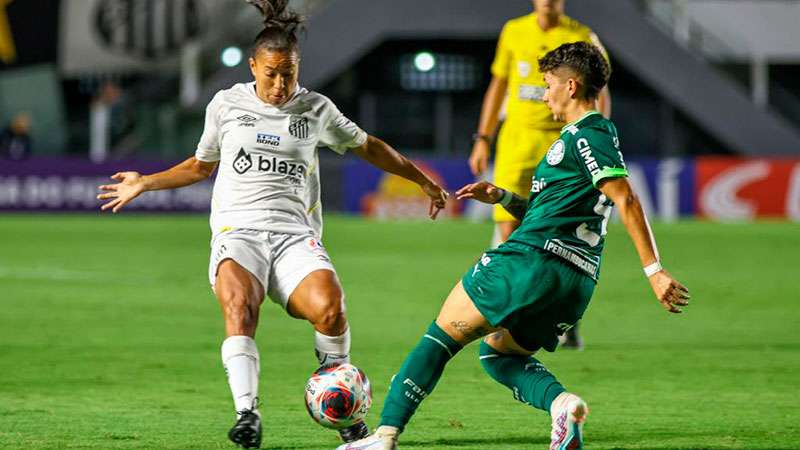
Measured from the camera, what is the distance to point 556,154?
6.37 metres

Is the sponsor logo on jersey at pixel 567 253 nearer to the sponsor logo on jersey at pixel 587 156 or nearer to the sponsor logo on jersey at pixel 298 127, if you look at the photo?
the sponsor logo on jersey at pixel 587 156

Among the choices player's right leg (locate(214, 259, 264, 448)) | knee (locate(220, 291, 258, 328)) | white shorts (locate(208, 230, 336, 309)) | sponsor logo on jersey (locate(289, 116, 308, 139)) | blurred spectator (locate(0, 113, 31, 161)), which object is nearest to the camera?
player's right leg (locate(214, 259, 264, 448))

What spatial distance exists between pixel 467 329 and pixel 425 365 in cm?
24

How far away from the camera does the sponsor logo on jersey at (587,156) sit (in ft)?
20.1

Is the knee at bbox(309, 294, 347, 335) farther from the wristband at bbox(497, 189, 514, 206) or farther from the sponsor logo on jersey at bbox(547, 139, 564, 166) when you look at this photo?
the sponsor logo on jersey at bbox(547, 139, 564, 166)

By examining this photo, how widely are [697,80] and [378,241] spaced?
44.5 ft

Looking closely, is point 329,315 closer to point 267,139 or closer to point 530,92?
point 267,139

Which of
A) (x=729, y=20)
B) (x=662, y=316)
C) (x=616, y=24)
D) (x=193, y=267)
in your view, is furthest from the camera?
(x=729, y=20)

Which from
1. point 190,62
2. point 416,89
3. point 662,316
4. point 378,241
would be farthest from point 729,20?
point 662,316

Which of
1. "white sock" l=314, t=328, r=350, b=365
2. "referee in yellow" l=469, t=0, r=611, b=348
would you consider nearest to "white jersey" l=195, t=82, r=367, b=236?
"white sock" l=314, t=328, r=350, b=365

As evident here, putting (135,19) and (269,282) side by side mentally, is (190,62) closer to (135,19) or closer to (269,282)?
(135,19)

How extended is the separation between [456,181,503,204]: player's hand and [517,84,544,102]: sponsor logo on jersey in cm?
377

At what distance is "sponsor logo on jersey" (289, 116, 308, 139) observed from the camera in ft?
24.2

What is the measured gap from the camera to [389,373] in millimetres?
9609
